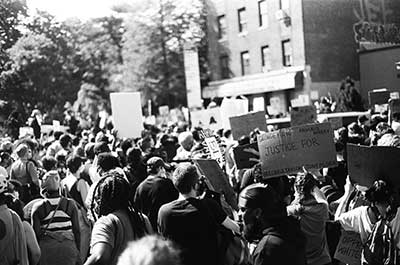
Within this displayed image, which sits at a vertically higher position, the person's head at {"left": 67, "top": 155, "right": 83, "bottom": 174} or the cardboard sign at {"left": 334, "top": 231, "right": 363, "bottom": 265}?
the person's head at {"left": 67, "top": 155, "right": 83, "bottom": 174}

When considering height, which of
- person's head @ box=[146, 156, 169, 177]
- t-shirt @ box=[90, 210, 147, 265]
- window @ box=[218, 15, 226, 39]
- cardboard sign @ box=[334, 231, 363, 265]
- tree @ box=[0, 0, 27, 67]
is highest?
window @ box=[218, 15, 226, 39]

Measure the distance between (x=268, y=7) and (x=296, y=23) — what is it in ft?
9.55

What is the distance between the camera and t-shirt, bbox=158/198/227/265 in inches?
175

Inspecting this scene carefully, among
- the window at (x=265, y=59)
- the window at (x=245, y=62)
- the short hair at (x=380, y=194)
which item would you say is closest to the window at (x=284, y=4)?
the window at (x=265, y=59)

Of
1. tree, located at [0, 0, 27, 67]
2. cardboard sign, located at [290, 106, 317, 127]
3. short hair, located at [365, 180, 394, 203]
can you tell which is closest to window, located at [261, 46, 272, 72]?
cardboard sign, located at [290, 106, 317, 127]

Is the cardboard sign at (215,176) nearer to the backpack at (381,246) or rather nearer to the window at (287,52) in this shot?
the backpack at (381,246)

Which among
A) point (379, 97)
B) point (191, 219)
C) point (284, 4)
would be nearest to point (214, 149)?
point (191, 219)

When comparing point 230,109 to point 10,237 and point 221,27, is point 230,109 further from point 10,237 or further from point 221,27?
point 221,27

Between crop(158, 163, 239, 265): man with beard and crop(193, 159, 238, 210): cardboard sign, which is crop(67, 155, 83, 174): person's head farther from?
crop(158, 163, 239, 265): man with beard

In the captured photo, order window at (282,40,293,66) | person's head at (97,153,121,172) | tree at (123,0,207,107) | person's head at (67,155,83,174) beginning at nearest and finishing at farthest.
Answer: person's head at (97,153,121,172) < person's head at (67,155,83,174) < window at (282,40,293,66) < tree at (123,0,207,107)

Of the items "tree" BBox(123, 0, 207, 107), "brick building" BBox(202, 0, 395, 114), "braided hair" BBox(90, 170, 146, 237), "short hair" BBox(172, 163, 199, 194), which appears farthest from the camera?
"tree" BBox(123, 0, 207, 107)

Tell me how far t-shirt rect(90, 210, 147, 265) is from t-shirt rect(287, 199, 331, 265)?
4.77 feet

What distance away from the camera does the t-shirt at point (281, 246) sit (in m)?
3.91

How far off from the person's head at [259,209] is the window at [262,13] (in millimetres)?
33449
